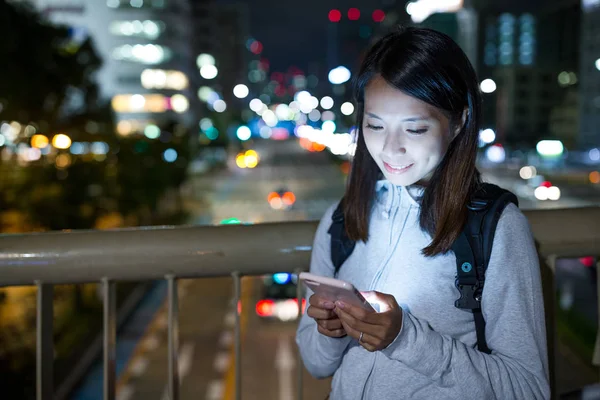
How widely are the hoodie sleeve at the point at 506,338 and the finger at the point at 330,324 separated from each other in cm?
19

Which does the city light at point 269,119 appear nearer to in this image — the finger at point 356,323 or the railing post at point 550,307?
the railing post at point 550,307

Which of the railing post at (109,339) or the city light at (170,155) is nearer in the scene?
the railing post at (109,339)

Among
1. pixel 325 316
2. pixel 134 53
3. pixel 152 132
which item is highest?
pixel 134 53

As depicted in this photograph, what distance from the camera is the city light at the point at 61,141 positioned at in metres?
24.5

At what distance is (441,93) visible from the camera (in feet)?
5.88

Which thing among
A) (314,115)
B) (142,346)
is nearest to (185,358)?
(142,346)

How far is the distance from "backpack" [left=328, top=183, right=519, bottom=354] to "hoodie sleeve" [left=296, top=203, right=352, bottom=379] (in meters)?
0.39

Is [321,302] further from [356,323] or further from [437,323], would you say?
[437,323]

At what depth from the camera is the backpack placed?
5.84 feet

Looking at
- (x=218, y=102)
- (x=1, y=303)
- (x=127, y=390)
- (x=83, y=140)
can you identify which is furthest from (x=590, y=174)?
(x=218, y=102)

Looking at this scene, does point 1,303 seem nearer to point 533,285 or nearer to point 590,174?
point 533,285

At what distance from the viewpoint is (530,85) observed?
56.2 m

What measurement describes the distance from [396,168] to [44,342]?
1.55m

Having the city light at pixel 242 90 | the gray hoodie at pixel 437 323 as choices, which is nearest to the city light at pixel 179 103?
the city light at pixel 242 90
